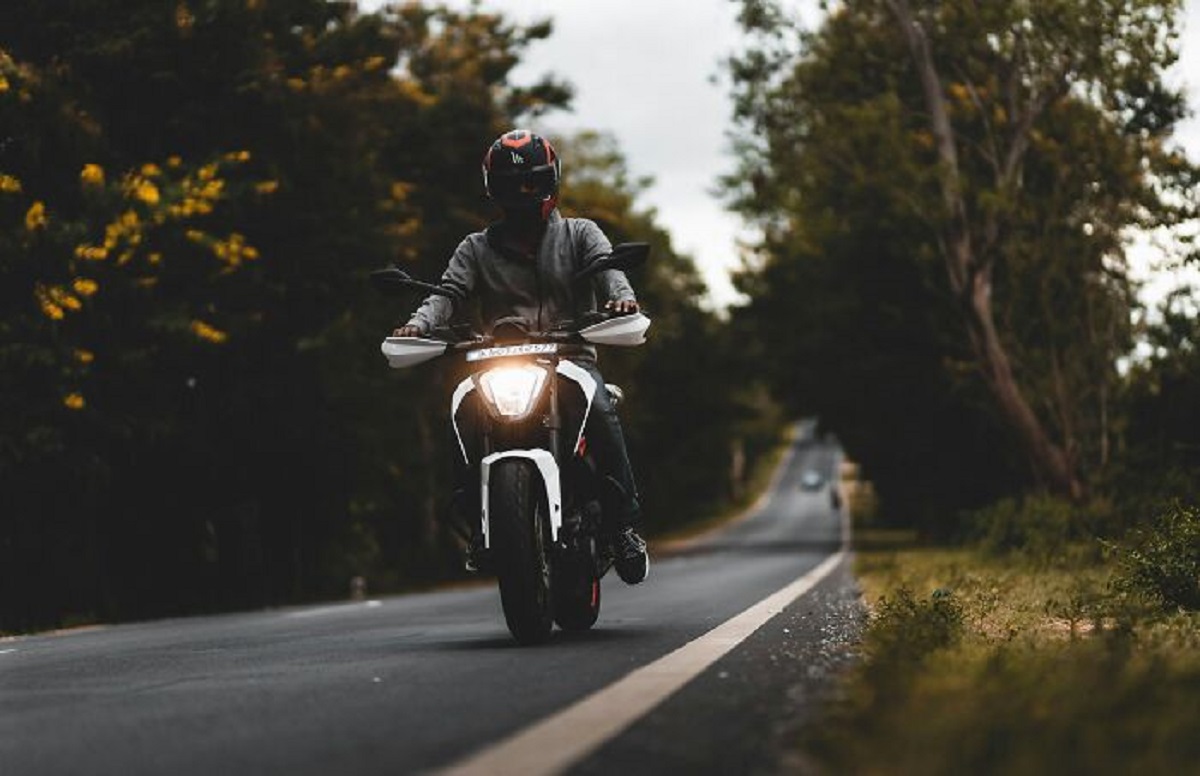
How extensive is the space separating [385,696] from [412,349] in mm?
2409

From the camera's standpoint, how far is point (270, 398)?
23641 mm

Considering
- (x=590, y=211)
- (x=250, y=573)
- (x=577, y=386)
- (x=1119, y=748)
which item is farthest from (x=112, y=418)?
(x=590, y=211)

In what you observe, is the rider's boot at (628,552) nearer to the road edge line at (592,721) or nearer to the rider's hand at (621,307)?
the road edge line at (592,721)

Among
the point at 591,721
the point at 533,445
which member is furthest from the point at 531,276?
the point at 591,721

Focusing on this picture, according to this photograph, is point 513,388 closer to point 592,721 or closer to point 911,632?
point 911,632

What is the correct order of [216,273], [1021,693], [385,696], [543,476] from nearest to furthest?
[1021,693] < [385,696] < [543,476] < [216,273]

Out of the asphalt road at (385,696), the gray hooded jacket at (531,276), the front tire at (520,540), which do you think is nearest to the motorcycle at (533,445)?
the front tire at (520,540)

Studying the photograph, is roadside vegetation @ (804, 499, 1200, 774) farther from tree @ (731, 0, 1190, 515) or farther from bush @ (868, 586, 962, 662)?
tree @ (731, 0, 1190, 515)

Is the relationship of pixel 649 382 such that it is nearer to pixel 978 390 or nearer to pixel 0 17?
pixel 978 390

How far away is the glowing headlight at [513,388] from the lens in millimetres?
7629

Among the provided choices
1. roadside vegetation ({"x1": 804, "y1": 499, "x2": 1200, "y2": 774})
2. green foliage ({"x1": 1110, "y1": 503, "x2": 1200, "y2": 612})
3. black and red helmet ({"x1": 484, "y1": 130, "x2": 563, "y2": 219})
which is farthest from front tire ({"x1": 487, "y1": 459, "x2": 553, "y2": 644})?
green foliage ({"x1": 1110, "y1": 503, "x2": 1200, "y2": 612})

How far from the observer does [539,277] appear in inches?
325

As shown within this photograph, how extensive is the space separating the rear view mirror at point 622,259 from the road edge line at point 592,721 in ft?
5.35

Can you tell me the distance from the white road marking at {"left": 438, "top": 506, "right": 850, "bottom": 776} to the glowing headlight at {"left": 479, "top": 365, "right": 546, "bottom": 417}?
120 centimetres
